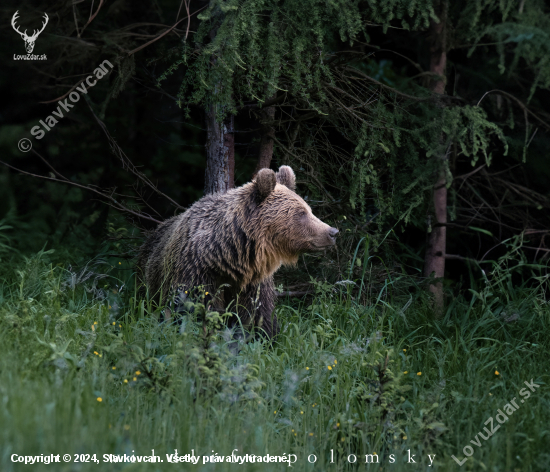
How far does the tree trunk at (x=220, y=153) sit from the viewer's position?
223 inches

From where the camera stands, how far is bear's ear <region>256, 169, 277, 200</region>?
14.8 ft

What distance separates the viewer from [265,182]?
4.55 meters

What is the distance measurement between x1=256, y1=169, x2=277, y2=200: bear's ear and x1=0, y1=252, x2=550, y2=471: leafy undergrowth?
1202mm

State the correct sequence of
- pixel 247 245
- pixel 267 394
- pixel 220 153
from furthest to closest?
pixel 220 153
pixel 247 245
pixel 267 394

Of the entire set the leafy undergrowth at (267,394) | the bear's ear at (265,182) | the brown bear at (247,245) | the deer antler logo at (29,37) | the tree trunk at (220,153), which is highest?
the deer antler logo at (29,37)

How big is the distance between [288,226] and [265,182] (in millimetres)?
436

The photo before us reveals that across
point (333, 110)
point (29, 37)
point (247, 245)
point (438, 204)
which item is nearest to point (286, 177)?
point (247, 245)

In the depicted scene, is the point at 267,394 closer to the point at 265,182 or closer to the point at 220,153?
the point at 265,182

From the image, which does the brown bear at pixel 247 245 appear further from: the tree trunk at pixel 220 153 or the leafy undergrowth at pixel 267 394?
the tree trunk at pixel 220 153

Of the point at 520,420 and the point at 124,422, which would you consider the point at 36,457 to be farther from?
the point at 520,420

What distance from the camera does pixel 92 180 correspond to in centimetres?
766

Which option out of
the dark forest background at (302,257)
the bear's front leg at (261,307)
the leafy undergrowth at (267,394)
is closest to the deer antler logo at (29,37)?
the dark forest background at (302,257)

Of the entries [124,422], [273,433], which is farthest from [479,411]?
[124,422]

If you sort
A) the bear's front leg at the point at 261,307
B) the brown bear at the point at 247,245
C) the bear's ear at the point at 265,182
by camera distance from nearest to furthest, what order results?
1. the bear's ear at the point at 265,182
2. the brown bear at the point at 247,245
3. the bear's front leg at the point at 261,307
